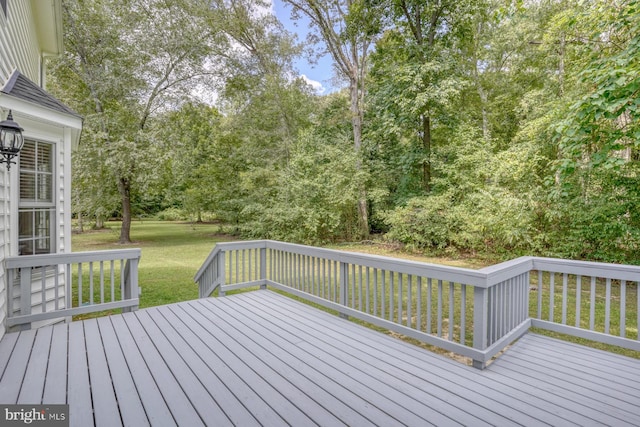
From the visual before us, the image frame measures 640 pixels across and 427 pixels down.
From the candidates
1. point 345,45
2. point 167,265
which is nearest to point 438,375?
point 167,265

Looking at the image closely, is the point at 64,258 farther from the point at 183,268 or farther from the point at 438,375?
the point at 183,268

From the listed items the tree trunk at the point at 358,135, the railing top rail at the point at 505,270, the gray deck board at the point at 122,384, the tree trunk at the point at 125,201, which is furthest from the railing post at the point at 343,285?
the tree trunk at the point at 125,201

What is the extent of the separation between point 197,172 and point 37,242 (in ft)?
41.5

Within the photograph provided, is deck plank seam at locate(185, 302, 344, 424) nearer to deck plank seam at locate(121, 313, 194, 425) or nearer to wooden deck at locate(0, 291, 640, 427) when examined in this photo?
wooden deck at locate(0, 291, 640, 427)

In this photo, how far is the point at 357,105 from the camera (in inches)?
532

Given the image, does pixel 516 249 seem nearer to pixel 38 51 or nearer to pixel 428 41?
pixel 428 41

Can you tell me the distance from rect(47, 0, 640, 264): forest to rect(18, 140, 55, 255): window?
26.9 feet

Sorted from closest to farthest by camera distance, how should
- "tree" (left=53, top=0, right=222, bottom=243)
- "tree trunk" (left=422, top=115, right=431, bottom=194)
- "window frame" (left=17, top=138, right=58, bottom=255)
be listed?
"window frame" (left=17, top=138, right=58, bottom=255) → "tree trunk" (left=422, top=115, right=431, bottom=194) → "tree" (left=53, top=0, right=222, bottom=243)

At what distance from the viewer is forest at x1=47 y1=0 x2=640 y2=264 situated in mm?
8086

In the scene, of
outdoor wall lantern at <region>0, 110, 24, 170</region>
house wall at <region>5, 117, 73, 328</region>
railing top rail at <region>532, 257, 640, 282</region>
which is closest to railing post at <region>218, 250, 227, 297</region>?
house wall at <region>5, 117, 73, 328</region>

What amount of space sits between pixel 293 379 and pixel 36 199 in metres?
4.25

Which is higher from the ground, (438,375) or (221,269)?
(221,269)

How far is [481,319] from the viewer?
263cm

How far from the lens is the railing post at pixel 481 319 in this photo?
2613mm
